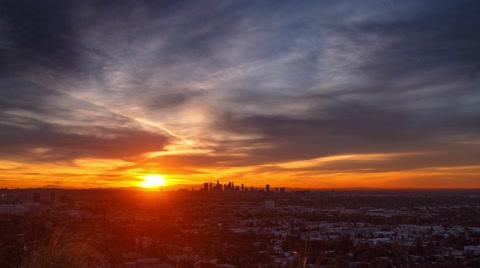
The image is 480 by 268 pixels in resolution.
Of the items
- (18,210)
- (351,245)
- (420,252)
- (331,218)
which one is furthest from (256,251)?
(331,218)

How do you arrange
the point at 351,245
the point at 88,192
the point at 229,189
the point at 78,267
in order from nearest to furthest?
the point at 78,267, the point at 351,245, the point at 88,192, the point at 229,189

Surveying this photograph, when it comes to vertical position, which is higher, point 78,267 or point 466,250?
point 78,267

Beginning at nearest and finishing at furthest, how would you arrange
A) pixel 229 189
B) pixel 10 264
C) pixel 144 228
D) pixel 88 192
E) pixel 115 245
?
pixel 10 264 < pixel 115 245 < pixel 144 228 < pixel 88 192 < pixel 229 189

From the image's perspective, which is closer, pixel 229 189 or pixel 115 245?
pixel 115 245

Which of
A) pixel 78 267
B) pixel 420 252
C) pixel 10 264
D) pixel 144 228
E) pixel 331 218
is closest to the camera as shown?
pixel 78 267

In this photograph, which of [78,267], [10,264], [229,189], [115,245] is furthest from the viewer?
[229,189]

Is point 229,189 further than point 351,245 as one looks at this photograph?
Yes

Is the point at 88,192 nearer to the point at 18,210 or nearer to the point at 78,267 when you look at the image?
the point at 18,210

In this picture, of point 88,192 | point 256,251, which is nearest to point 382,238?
point 256,251

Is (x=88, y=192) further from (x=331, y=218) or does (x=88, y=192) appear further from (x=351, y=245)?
(x=351, y=245)
